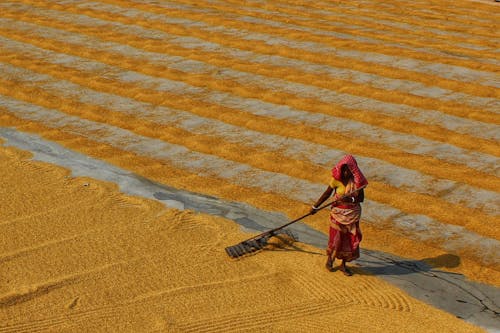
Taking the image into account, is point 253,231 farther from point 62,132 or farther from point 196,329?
point 62,132

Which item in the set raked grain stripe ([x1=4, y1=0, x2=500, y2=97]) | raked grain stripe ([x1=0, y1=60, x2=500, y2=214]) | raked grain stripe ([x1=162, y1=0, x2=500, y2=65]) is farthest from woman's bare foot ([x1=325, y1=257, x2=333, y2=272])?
raked grain stripe ([x1=162, y1=0, x2=500, y2=65])

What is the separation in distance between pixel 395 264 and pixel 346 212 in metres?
1.07

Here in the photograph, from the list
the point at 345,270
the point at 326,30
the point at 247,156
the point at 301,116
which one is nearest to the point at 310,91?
the point at 301,116

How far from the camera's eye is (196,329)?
7.23 meters

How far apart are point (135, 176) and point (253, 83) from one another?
4833mm

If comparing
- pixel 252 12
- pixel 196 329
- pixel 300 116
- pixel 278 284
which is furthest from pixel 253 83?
pixel 196 329

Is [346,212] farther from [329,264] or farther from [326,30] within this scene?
[326,30]

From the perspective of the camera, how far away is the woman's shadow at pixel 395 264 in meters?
8.65

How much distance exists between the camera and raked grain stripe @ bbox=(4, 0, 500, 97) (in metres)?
15.2

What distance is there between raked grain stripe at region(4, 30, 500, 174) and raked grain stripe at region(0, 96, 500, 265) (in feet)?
6.90

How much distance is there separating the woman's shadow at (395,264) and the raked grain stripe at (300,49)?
6.42 m

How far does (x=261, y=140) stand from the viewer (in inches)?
500

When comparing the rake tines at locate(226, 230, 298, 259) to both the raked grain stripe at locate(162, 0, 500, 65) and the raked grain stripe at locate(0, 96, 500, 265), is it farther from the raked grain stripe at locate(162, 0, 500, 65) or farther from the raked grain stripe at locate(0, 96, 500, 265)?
the raked grain stripe at locate(162, 0, 500, 65)

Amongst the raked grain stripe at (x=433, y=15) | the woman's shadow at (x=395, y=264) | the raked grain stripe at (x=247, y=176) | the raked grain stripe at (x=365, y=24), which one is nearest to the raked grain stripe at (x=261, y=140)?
the raked grain stripe at (x=247, y=176)
